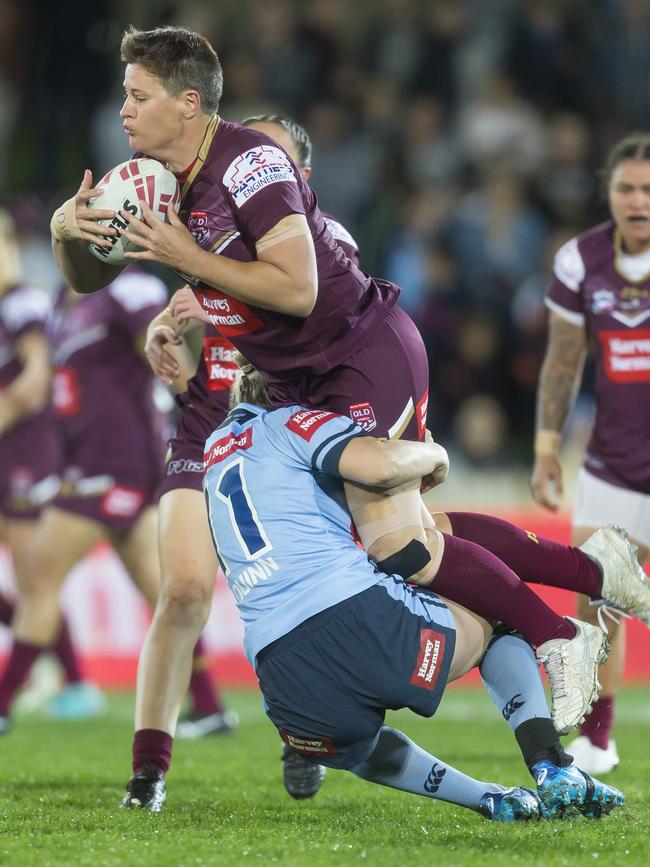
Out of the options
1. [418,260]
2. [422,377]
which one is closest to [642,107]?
[418,260]

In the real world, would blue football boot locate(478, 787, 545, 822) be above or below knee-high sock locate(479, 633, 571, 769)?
below

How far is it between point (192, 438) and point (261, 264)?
1455mm

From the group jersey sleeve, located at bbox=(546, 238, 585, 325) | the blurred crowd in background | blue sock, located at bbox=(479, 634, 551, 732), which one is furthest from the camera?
the blurred crowd in background

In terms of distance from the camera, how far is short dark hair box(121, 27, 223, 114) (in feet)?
14.8

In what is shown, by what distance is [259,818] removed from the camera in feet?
15.3

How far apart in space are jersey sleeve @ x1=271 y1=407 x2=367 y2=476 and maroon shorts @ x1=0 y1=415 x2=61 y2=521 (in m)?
4.98

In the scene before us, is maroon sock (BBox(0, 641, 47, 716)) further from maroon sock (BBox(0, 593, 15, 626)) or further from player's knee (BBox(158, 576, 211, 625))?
player's knee (BBox(158, 576, 211, 625))

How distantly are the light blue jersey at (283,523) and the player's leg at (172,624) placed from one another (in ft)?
3.17

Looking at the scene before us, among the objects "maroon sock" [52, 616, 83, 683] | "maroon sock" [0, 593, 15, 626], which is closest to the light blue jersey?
"maroon sock" [52, 616, 83, 683]

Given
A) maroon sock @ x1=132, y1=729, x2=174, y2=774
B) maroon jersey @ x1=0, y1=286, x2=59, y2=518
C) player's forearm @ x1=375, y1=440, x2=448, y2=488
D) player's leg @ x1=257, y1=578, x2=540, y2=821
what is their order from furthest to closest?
maroon jersey @ x1=0, y1=286, x2=59, y2=518
maroon sock @ x1=132, y1=729, x2=174, y2=774
player's forearm @ x1=375, y1=440, x2=448, y2=488
player's leg @ x1=257, y1=578, x2=540, y2=821

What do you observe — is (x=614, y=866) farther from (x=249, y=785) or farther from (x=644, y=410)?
(x=644, y=410)

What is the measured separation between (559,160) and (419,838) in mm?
10598

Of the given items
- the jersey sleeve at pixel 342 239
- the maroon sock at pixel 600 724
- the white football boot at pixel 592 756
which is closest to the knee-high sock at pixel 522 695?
the jersey sleeve at pixel 342 239

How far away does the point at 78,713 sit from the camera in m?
8.80
